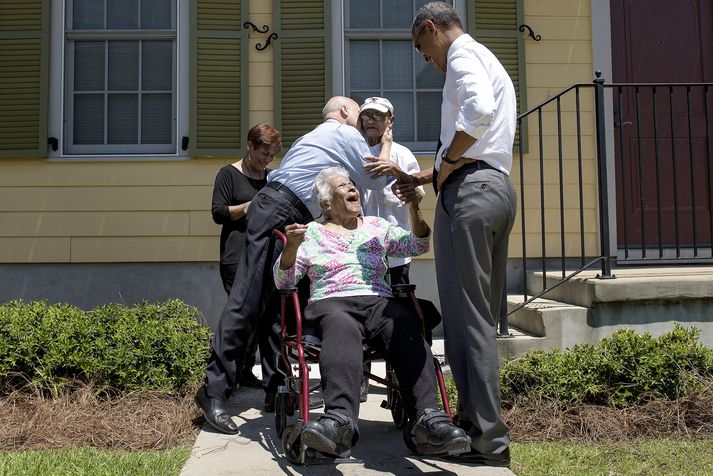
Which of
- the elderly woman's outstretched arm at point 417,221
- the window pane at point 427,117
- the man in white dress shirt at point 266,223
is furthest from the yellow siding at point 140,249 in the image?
the elderly woman's outstretched arm at point 417,221

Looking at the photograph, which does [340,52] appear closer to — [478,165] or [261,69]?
[261,69]

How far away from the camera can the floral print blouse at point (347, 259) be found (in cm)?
327

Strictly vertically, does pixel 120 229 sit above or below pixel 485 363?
above

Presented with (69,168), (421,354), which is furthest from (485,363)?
(69,168)

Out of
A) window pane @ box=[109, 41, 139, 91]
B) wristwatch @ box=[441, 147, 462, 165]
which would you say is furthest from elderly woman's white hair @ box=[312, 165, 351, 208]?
window pane @ box=[109, 41, 139, 91]

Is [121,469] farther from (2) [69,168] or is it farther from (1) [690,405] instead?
(2) [69,168]

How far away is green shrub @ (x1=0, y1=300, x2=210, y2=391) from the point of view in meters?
3.88

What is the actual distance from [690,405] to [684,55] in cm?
347

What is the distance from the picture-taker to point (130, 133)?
5941 millimetres

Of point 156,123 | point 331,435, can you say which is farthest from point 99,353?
point 156,123

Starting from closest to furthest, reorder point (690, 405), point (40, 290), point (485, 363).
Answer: point (485, 363)
point (690, 405)
point (40, 290)

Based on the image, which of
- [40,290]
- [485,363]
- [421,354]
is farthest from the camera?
[40,290]

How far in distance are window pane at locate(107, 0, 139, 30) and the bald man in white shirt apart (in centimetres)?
368

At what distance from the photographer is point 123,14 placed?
5.95m
